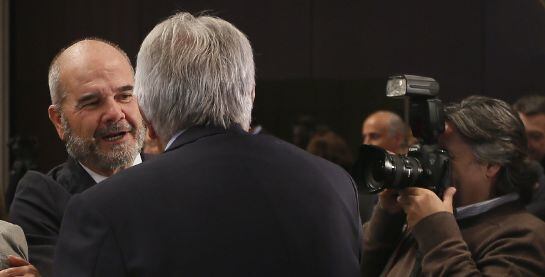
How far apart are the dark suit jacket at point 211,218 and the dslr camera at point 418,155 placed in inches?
19.5

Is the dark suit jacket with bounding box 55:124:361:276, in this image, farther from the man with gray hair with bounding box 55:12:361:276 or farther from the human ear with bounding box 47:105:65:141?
the human ear with bounding box 47:105:65:141

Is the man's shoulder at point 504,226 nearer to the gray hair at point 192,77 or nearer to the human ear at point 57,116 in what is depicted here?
the gray hair at point 192,77

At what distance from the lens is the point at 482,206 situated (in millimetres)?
2072

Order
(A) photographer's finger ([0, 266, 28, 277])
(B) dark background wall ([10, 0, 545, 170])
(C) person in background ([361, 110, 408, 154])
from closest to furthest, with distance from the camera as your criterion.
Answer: (A) photographer's finger ([0, 266, 28, 277]) < (C) person in background ([361, 110, 408, 154]) < (B) dark background wall ([10, 0, 545, 170])

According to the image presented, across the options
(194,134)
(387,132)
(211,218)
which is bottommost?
(387,132)

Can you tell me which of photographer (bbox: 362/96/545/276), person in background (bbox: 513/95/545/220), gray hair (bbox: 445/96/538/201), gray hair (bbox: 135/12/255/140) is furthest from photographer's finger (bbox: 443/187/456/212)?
person in background (bbox: 513/95/545/220)

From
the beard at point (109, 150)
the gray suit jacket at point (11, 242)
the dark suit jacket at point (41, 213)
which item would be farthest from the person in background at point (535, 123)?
the gray suit jacket at point (11, 242)

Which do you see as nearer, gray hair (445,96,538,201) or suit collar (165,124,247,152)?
suit collar (165,124,247,152)

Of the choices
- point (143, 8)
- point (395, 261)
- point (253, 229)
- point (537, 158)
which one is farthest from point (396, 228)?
point (143, 8)

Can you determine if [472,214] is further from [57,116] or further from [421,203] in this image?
[57,116]

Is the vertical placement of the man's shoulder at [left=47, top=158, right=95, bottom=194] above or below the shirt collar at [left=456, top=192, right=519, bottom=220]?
above

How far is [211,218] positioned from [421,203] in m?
0.72

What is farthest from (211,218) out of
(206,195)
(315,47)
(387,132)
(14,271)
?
(315,47)

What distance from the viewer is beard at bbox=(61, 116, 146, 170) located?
2.24m
